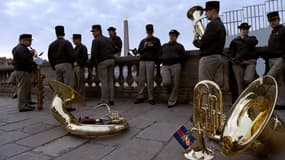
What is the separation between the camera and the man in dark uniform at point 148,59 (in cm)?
563

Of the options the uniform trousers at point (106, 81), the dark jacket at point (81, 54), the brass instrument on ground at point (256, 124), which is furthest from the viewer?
the dark jacket at point (81, 54)

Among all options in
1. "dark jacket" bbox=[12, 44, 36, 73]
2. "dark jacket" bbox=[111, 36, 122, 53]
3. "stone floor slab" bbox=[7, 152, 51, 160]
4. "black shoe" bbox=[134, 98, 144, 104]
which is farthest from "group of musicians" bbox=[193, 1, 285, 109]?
"dark jacket" bbox=[12, 44, 36, 73]

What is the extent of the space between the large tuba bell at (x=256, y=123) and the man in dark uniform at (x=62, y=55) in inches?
169

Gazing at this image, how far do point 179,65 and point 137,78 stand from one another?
1.33 metres

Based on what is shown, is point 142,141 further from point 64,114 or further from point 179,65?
point 179,65

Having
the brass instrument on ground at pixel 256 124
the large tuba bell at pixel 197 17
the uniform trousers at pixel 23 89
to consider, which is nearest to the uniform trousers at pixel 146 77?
the large tuba bell at pixel 197 17

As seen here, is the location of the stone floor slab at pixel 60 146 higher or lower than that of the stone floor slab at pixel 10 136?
lower

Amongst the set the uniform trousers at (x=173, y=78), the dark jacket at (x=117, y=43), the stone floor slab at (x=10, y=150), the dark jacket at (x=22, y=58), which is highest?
the dark jacket at (x=117, y=43)

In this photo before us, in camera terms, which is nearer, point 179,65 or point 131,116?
point 131,116

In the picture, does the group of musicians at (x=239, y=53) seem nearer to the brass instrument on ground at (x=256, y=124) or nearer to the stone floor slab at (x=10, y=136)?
the brass instrument on ground at (x=256, y=124)

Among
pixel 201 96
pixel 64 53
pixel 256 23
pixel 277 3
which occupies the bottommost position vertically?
pixel 201 96

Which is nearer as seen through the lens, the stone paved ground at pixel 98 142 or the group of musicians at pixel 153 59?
the stone paved ground at pixel 98 142

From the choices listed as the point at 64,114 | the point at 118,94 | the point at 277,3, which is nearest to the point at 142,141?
the point at 64,114

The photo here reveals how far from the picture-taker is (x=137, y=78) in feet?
20.3
